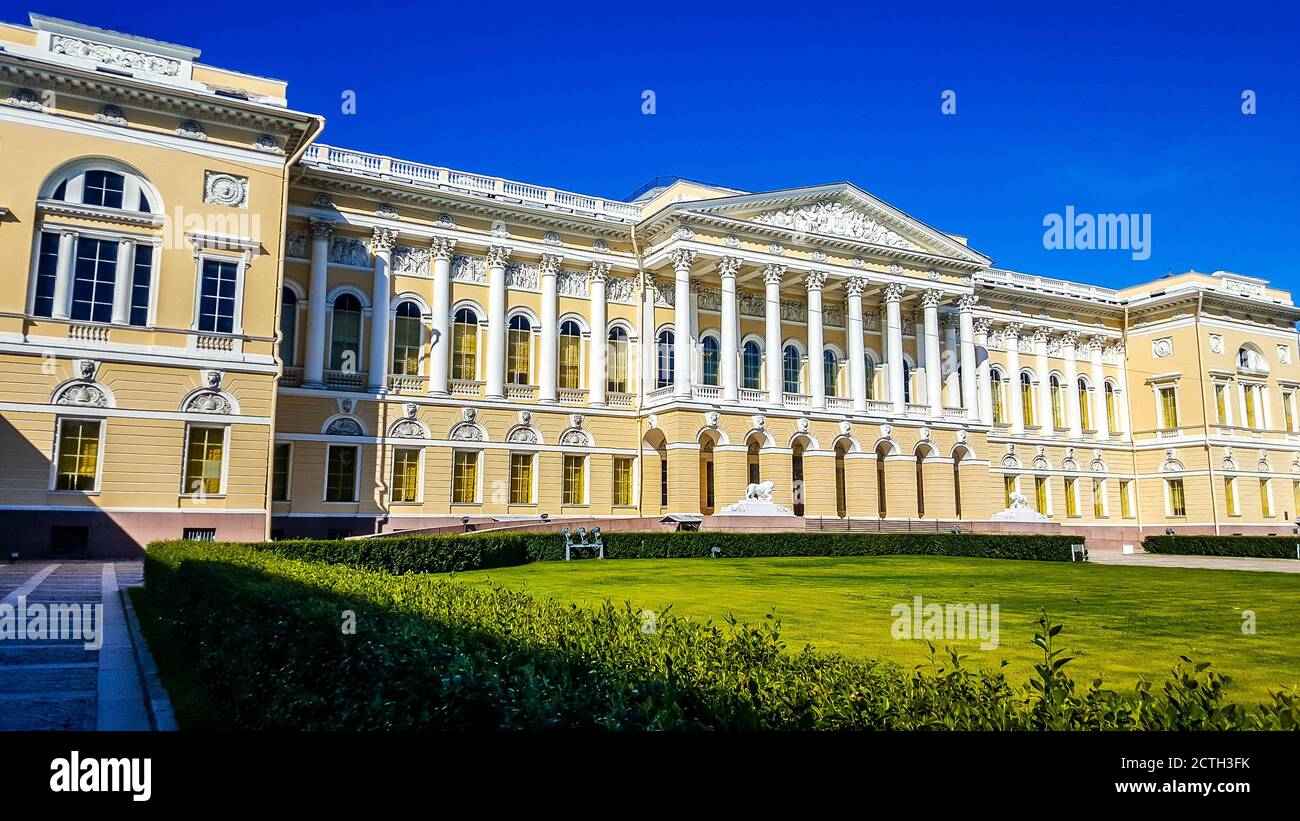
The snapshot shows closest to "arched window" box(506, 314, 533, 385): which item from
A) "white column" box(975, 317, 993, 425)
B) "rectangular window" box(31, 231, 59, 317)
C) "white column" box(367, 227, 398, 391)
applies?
"white column" box(367, 227, 398, 391)

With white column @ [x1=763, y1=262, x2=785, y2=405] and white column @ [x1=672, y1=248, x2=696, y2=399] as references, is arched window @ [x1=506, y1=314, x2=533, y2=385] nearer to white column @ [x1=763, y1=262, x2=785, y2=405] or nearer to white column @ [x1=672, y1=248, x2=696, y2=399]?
white column @ [x1=672, y1=248, x2=696, y2=399]

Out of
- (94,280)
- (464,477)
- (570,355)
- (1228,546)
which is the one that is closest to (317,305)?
(94,280)

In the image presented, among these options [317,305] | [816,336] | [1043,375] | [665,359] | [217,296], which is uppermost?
[1043,375]

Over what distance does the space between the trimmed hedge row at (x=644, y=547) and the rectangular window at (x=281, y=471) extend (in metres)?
10.9

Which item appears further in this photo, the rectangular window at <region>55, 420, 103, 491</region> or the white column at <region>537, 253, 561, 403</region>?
the white column at <region>537, 253, 561, 403</region>

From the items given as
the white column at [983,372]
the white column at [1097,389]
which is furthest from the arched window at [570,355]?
the white column at [1097,389]

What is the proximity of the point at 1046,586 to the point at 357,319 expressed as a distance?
26222 mm

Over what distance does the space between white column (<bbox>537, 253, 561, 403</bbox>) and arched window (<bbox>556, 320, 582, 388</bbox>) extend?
56 cm

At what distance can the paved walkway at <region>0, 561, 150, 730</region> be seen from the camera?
711 centimetres

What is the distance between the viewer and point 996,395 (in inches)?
1997

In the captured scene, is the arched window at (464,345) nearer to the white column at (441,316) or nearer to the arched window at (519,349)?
the white column at (441,316)

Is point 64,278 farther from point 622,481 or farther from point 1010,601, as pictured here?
point 1010,601

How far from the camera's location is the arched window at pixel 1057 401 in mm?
52594

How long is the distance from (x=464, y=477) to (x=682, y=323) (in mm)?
10982
